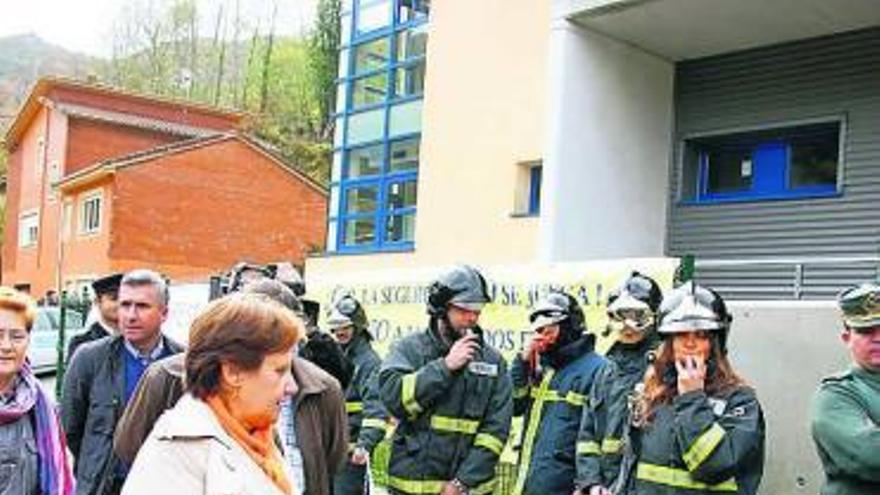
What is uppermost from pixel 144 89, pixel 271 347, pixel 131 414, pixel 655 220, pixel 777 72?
pixel 144 89

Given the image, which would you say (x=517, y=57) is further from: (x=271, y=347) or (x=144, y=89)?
(x=144, y=89)

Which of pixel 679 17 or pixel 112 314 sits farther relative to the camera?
pixel 679 17

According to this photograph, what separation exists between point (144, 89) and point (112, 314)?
196 feet

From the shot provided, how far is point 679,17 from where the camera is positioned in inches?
500

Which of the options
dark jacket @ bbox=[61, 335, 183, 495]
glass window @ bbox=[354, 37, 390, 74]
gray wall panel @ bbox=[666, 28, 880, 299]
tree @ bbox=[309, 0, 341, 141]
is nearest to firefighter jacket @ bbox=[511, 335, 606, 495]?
dark jacket @ bbox=[61, 335, 183, 495]

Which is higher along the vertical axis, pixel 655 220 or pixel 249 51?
pixel 249 51

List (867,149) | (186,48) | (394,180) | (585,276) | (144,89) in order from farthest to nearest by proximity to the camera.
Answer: (186,48) < (144,89) < (394,180) < (867,149) < (585,276)

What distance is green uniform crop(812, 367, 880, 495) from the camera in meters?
4.12

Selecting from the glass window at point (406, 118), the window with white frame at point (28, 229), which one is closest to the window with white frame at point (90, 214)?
the window with white frame at point (28, 229)

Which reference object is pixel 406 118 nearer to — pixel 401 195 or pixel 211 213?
pixel 401 195

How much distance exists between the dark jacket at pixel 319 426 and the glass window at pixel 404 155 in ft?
43.1

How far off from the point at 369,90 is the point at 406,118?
133cm

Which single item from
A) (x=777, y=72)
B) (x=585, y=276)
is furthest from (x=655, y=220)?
(x=585, y=276)

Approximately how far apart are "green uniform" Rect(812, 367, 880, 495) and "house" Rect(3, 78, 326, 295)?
103 feet
